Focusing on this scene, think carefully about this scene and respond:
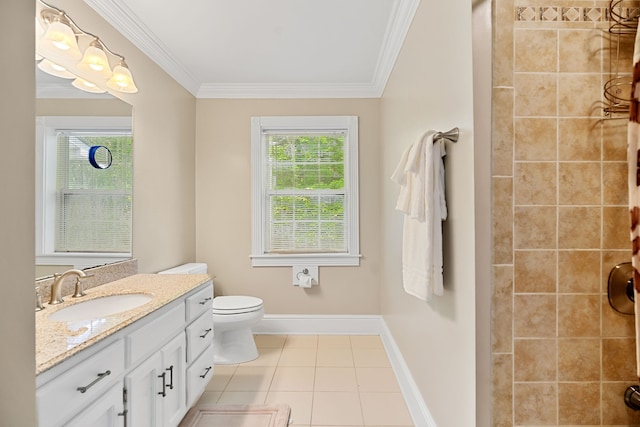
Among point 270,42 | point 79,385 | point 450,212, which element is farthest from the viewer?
point 270,42

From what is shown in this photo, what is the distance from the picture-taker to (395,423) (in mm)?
1911

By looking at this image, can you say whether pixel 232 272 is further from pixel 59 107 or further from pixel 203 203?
pixel 59 107

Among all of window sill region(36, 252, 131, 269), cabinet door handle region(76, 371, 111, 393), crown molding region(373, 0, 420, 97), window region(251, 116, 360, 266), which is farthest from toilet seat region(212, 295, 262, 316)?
crown molding region(373, 0, 420, 97)

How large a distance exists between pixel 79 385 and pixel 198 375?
96 cm

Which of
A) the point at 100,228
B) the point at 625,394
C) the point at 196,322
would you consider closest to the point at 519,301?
the point at 625,394

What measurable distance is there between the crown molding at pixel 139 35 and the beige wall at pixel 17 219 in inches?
70.1

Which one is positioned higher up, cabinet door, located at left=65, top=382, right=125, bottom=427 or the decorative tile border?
the decorative tile border

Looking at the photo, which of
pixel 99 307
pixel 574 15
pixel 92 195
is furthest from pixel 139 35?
pixel 574 15

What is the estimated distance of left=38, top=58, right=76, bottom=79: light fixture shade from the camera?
1.59 m

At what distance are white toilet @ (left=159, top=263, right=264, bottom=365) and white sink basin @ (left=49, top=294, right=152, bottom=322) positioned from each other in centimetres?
87

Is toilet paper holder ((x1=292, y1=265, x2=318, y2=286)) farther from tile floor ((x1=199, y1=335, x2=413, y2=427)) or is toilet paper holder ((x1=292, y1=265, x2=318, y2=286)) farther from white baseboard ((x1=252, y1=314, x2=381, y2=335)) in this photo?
tile floor ((x1=199, y1=335, x2=413, y2=427))

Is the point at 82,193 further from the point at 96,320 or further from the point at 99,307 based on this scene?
the point at 96,320

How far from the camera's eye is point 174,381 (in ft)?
5.55

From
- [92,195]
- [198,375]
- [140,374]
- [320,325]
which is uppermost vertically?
[92,195]
